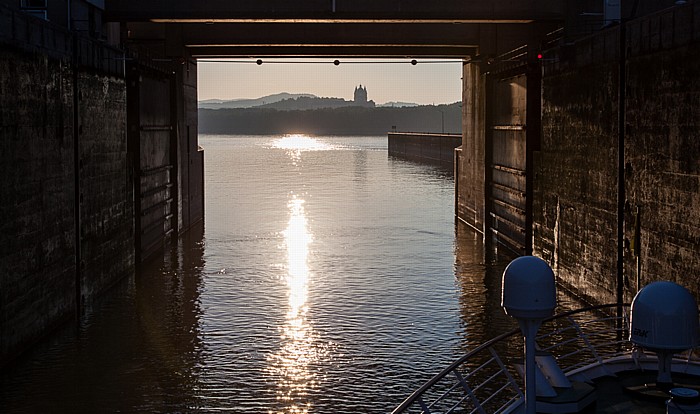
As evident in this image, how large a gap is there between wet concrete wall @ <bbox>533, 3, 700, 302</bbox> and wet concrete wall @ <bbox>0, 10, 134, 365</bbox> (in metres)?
15.7

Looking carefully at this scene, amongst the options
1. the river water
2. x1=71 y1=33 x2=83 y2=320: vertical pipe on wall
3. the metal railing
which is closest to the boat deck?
the metal railing

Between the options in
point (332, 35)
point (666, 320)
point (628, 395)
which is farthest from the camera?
point (332, 35)

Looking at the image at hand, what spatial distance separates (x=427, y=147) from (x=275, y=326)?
111 meters

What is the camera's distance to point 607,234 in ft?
92.4

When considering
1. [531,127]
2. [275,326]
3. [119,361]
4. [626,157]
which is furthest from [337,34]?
[119,361]

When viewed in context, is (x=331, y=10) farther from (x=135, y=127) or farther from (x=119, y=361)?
(x=119, y=361)

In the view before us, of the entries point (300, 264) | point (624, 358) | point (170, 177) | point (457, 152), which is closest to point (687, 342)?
point (624, 358)

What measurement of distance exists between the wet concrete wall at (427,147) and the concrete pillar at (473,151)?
58683 mm

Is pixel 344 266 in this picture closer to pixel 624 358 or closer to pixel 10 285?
pixel 10 285

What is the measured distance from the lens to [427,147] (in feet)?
452

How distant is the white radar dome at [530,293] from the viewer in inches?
473

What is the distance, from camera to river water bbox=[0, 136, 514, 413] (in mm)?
20922

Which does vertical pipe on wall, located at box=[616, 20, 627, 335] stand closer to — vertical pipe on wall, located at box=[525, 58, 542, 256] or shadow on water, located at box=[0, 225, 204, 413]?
vertical pipe on wall, located at box=[525, 58, 542, 256]

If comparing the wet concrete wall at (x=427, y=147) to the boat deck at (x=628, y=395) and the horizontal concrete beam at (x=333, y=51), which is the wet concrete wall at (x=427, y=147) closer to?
the horizontal concrete beam at (x=333, y=51)
